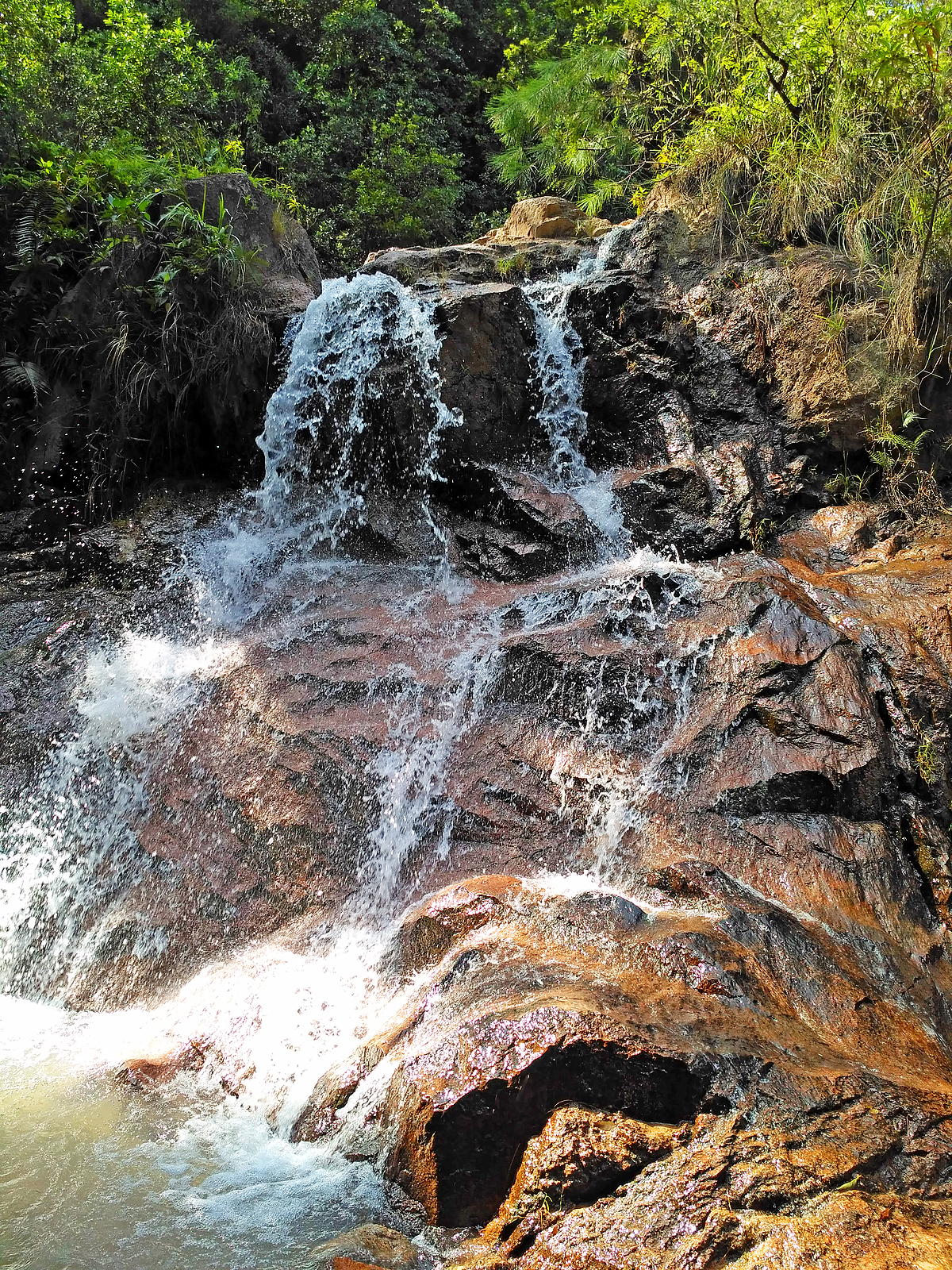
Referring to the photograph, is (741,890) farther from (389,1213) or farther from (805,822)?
(389,1213)

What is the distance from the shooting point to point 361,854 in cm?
477

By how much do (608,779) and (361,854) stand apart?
1.35 meters

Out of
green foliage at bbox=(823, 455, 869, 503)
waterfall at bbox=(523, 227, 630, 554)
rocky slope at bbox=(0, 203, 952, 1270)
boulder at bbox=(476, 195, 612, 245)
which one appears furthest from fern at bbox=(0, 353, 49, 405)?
green foliage at bbox=(823, 455, 869, 503)

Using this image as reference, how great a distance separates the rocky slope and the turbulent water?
58 millimetres

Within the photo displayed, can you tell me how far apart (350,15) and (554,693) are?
46.1 feet

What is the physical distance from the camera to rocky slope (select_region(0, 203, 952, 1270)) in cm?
272

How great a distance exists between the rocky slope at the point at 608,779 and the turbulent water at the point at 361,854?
6 cm

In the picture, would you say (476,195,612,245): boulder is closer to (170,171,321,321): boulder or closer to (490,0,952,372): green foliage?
(490,0,952,372): green foliage

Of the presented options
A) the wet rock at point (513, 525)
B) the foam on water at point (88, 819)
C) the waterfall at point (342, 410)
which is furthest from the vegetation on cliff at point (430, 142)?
the foam on water at point (88, 819)

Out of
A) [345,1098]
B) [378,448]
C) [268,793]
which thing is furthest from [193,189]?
[345,1098]

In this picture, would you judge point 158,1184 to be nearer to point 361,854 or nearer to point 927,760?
point 361,854

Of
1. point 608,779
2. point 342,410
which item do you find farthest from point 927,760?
point 342,410

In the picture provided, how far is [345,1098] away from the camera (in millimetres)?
3352

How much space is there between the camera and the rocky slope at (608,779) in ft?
8.93
